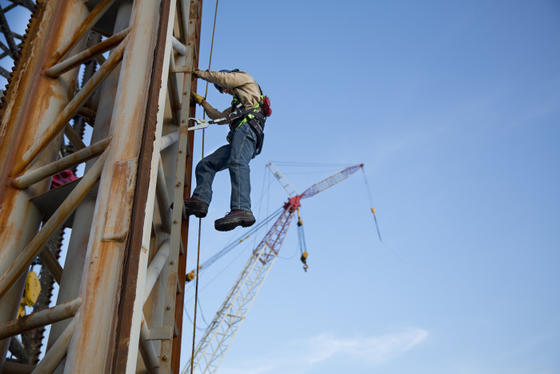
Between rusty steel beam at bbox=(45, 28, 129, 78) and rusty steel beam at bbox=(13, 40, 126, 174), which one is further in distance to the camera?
rusty steel beam at bbox=(45, 28, 129, 78)

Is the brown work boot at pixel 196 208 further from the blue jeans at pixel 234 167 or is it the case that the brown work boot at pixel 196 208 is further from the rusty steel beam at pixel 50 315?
the rusty steel beam at pixel 50 315

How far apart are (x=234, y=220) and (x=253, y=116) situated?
1271 millimetres

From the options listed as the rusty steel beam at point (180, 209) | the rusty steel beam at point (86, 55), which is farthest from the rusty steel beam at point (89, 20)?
the rusty steel beam at point (180, 209)

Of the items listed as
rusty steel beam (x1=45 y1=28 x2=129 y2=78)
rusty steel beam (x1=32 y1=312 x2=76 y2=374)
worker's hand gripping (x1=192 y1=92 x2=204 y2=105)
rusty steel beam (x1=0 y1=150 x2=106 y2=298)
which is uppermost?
worker's hand gripping (x1=192 y1=92 x2=204 y2=105)

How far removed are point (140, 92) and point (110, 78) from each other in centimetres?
58

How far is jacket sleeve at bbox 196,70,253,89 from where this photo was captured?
539cm

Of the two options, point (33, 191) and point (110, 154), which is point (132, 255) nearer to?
point (110, 154)

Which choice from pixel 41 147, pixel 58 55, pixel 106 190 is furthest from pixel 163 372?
pixel 58 55

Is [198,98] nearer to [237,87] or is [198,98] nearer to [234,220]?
[237,87]

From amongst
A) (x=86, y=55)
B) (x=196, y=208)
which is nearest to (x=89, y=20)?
(x=86, y=55)

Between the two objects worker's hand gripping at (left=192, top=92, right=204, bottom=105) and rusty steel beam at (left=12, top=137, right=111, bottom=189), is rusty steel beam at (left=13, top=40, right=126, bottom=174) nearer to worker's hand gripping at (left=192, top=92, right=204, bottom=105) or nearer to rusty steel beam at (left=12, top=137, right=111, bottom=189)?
rusty steel beam at (left=12, top=137, right=111, bottom=189)

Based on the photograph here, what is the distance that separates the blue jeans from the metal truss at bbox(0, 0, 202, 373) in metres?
1.00

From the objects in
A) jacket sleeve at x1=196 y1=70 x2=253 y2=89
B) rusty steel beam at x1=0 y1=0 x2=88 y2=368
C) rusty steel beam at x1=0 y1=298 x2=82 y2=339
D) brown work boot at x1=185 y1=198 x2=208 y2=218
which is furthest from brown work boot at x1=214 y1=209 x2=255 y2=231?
rusty steel beam at x1=0 y1=298 x2=82 y2=339

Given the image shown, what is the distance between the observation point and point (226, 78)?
564 centimetres
